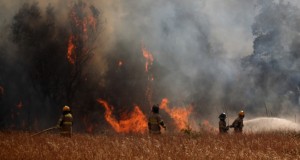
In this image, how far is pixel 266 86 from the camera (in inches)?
1506

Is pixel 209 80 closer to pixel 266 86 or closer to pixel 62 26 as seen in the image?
pixel 266 86

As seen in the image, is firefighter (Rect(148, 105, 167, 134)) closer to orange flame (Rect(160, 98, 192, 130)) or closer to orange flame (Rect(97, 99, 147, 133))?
orange flame (Rect(97, 99, 147, 133))

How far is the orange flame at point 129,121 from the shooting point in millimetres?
30056

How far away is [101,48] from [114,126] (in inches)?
311

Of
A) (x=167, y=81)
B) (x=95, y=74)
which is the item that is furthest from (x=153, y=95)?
(x=95, y=74)

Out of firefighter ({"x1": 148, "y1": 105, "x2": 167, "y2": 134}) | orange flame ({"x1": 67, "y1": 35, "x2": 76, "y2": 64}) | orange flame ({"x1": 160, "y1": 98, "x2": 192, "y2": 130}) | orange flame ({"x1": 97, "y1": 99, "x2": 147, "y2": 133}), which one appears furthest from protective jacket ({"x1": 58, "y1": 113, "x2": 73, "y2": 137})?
orange flame ({"x1": 67, "y1": 35, "x2": 76, "y2": 64})

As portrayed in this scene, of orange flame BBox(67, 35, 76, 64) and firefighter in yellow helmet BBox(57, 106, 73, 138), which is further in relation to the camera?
orange flame BBox(67, 35, 76, 64)

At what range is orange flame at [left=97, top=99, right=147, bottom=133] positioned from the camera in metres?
30.1

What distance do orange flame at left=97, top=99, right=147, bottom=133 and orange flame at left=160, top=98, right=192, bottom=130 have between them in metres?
2.82

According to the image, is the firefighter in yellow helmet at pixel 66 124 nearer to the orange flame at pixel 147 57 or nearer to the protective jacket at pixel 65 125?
the protective jacket at pixel 65 125

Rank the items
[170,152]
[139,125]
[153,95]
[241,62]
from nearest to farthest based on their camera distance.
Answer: [170,152], [139,125], [153,95], [241,62]

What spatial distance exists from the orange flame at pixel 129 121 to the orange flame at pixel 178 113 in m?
2.82

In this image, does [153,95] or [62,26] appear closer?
[62,26]

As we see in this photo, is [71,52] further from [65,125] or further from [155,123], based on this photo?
[65,125]
